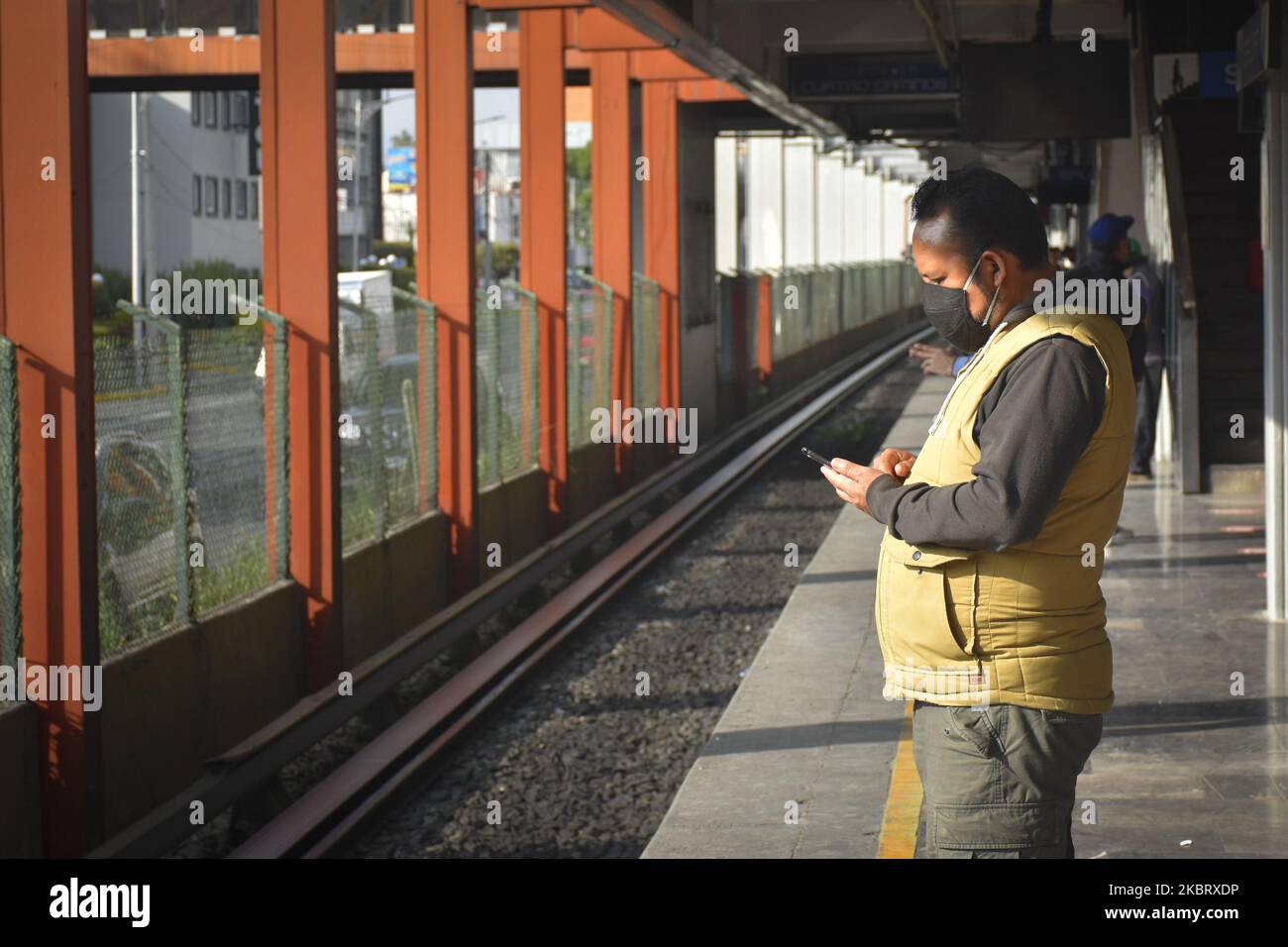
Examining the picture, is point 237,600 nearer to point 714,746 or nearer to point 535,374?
point 714,746

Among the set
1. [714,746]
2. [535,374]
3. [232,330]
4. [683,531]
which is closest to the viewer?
[714,746]

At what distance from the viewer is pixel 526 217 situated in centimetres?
1519

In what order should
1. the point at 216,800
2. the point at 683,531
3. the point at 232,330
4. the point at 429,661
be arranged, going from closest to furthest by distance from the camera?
the point at 216,800 → the point at 232,330 → the point at 429,661 → the point at 683,531

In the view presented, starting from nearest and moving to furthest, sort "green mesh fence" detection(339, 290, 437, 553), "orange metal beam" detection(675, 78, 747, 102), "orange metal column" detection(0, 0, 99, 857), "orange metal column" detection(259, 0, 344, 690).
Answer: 1. "orange metal column" detection(0, 0, 99, 857)
2. "orange metal column" detection(259, 0, 344, 690)
3. "green mesh fence" detection(339, 290, 437, 553)
4. "orange metal beam" detection(675, 78, 747, 102)

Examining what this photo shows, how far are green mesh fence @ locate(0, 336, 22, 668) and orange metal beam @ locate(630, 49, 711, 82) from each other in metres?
13.4

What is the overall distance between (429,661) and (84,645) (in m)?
4.30

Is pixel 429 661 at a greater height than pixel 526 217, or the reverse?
pixel 526 217

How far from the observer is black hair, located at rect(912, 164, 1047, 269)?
11.1ft

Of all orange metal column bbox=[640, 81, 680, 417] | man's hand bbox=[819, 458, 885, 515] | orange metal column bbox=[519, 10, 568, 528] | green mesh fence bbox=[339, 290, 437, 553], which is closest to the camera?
man's hand bbox=[819, 458, 885, 515]

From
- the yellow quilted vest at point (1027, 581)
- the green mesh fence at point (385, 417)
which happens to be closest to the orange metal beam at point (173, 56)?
the green mesh fence at point (385, 417)

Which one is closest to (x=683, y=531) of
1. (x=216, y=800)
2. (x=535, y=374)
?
(x=535, y=374)

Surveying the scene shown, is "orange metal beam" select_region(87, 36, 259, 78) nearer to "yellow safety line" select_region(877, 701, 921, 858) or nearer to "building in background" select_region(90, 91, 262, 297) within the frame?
"yellow safety line" select_region(877, 701, 921, 858)

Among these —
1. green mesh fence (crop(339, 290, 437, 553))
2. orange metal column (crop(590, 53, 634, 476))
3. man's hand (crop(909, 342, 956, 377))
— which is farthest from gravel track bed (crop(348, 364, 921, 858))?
man's hand (crop(909, 342, 956, 377))

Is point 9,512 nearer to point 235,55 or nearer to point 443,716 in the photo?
point 443,716
